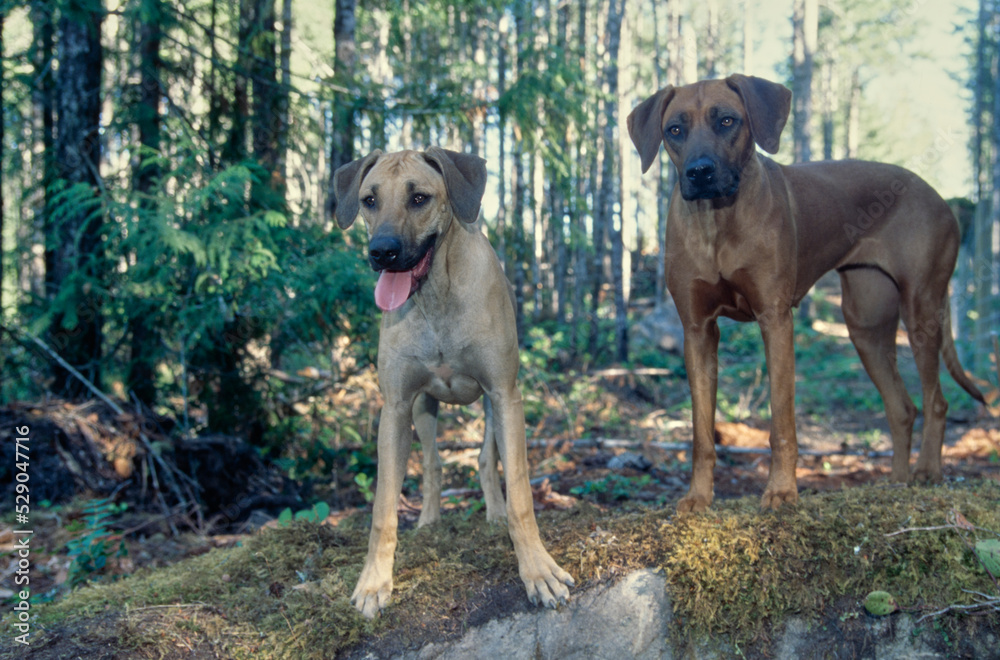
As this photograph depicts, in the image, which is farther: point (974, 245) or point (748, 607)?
point (974, 245)

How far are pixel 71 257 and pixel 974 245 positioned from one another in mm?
21396

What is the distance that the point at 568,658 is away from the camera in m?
3.30

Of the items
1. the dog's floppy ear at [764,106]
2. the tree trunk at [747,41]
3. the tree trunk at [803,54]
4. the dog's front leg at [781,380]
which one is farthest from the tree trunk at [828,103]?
the dog's front leg at [781,380]

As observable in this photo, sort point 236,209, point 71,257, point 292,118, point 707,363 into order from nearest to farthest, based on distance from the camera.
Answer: point 707,363 → point 236,209 → point 71,257 → point 292,118

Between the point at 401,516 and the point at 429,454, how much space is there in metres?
1.79

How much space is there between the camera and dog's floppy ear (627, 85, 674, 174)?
12.3 feet

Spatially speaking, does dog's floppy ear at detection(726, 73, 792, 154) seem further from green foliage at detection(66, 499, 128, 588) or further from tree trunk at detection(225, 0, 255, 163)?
tree trunk at detection(225, 0, 255, 163)

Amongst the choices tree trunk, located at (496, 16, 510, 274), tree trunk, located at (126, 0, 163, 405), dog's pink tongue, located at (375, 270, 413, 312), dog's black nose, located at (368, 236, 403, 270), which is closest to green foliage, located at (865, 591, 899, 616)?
dog's pink tongue, located at (375, 270, 413, 312)

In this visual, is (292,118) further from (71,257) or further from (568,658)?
(568,658)

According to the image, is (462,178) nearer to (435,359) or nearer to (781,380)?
(435,359)

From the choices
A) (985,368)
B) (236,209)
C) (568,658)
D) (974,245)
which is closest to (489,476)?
(568,658)

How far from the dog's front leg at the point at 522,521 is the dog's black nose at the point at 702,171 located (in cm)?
139

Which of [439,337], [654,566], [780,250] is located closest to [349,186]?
[439,337]

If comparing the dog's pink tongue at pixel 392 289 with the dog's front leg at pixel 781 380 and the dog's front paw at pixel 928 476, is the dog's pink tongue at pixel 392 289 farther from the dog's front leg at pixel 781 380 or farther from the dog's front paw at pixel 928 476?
the dog's front paw at pixel 928 476
